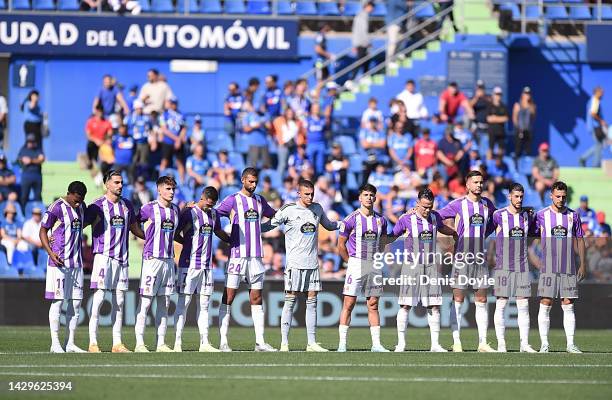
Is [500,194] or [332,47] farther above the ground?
[332,47]

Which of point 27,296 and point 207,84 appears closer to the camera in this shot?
point 27,296

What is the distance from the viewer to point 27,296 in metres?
22.5

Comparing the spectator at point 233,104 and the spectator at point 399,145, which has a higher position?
the spectator at point 233,104

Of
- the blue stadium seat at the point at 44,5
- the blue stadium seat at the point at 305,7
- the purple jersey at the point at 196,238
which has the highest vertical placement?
the blue stadium seat at the point at 305,7

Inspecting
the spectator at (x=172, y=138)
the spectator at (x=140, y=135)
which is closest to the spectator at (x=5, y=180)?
the spectator at (x=140, y=135)

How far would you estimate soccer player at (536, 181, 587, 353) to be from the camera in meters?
16.8

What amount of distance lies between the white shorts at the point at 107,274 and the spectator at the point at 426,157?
10.6m

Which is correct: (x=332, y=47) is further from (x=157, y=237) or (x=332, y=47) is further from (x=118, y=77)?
(x=157, y=237)

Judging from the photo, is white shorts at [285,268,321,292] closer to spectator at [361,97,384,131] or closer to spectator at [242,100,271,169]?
spectator at [242,100,271,169]

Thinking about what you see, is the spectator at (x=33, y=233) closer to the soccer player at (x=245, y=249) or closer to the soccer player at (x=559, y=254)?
the soccer player at (x=245, y=249)

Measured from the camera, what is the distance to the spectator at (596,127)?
2912 centimetres

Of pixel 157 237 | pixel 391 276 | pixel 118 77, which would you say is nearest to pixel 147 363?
pixel 157 237

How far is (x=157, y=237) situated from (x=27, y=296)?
6.71m

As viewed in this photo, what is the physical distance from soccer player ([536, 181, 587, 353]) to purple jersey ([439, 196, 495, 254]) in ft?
2.27
